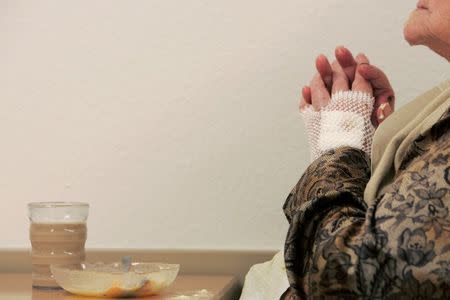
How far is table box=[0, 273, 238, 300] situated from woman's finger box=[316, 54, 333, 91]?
412mm

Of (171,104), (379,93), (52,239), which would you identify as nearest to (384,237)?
(379,93)

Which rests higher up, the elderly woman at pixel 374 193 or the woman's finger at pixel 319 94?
the woman's finger at pixel 319 94

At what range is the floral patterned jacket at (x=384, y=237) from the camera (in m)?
0.90

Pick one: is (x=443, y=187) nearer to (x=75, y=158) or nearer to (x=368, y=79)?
(x=368, y=79)

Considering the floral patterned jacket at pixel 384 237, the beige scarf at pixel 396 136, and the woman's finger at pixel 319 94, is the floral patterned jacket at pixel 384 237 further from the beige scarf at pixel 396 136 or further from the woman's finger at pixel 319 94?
the woman's finger at pixel 319 94

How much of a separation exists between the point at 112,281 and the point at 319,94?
0.47 metres

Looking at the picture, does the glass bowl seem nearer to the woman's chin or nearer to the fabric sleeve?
the fabric sleeve

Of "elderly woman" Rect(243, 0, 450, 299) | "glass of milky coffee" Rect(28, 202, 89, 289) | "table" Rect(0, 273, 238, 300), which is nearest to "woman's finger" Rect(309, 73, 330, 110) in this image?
"elderly woman" Rect(243, 0, 450, 299)

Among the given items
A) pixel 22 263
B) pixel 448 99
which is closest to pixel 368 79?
pixel 448 99

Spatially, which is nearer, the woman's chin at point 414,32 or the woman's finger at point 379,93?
the woman's chin at point 414,32

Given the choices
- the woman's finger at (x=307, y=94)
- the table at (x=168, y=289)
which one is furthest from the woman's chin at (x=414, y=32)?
the table at (x=168, y=289)

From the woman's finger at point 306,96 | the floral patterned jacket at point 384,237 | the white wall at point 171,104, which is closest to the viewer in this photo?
the floral patterned jacket at point 384,237

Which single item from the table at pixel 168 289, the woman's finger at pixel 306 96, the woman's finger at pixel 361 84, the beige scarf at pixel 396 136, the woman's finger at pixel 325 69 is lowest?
the table at pixel 168 289

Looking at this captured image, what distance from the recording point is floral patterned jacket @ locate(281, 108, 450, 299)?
2.96ft
